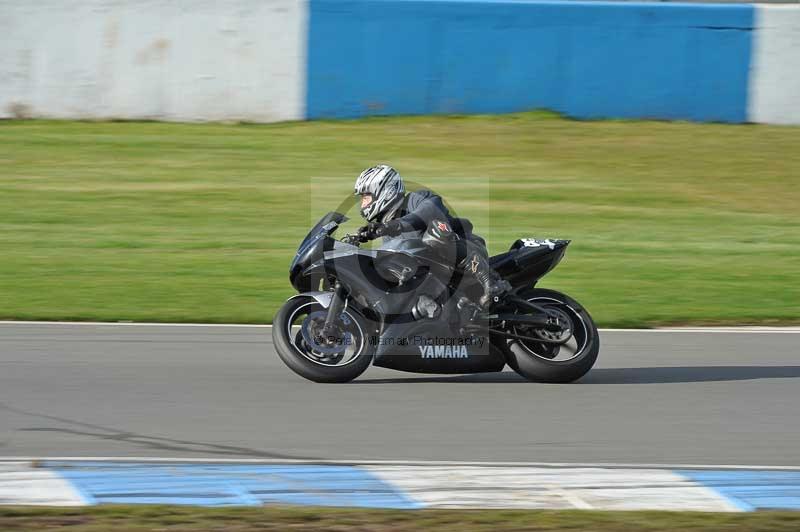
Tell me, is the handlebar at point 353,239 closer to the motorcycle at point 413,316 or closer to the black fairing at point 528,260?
the motorcycle at point 413,316

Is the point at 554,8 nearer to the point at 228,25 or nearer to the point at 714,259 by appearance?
the point at 228,25

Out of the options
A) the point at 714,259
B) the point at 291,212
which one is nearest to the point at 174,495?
the point at 714,259

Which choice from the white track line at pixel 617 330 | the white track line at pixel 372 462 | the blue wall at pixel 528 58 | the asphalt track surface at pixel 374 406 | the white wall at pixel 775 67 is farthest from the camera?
the white wall at pixel 775 67

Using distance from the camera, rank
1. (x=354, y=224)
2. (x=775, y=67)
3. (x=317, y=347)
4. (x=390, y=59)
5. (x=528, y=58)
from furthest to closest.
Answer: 1. (x=775, y=67)
2. (x=528, y=58)
3. (x=390, y=59)
4. (x=354, y=224)
5. (x=317, y=347)

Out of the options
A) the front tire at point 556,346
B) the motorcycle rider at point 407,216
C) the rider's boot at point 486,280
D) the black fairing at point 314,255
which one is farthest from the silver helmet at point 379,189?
the front tire at point 556,346

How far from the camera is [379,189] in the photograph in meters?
8.19

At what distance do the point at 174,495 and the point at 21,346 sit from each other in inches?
163

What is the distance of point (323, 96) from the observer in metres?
20.8

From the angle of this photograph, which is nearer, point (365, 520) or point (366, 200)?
point (365, 520)

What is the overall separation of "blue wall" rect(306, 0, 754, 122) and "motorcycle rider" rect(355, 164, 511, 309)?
12544 millimetres

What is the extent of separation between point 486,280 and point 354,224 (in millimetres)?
1193

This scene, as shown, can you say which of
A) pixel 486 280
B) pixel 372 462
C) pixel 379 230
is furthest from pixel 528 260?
pixel 372 462

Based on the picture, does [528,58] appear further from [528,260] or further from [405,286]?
[405,286]

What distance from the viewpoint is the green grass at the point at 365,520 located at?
5.40 metres
